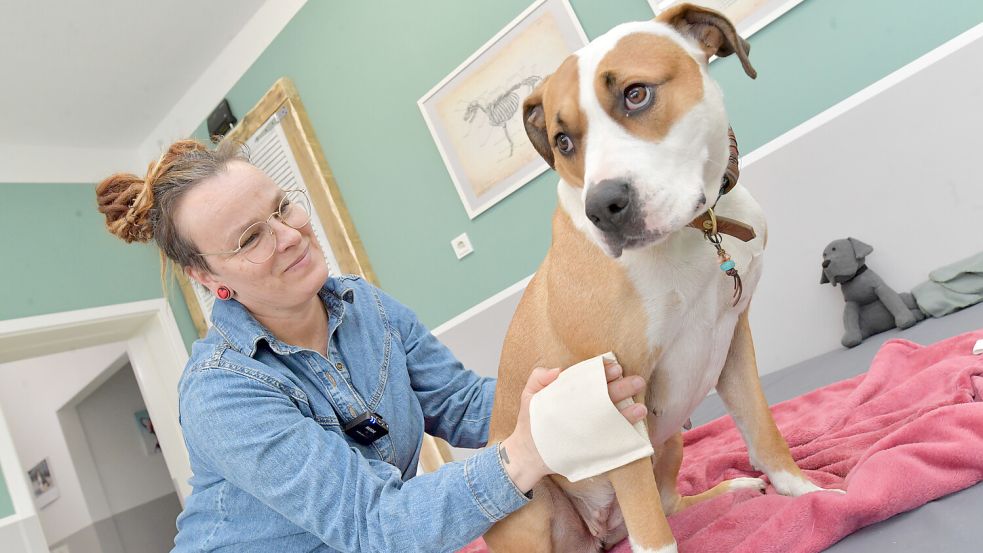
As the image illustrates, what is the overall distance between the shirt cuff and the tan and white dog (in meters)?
0.06

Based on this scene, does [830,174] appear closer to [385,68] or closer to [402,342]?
[402,342]

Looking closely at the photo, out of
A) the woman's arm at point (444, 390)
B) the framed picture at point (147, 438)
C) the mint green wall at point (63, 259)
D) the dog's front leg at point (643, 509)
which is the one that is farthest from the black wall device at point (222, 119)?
the framed picture at point (147, 438)

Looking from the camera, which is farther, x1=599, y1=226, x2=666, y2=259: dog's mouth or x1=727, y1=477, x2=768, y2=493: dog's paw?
x1=727, y1=477, x2=768, y2=493: dog's paw

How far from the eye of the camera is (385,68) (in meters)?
3.69

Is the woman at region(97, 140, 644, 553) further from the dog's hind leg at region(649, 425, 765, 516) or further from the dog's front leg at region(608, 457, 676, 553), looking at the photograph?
the dog's hind leg at region(649, 425, 765, 516)

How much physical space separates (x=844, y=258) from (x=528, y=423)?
1.59 m

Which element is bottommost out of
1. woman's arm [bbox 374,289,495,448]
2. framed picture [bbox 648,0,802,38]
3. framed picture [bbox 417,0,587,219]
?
woman's arm [bbox 374,289,495,448]

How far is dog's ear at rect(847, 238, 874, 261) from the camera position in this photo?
2.29m

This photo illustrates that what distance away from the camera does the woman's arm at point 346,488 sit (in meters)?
1.21

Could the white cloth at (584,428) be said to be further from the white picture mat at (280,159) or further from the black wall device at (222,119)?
the black wall device at (222,119)

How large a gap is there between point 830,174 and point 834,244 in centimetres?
24

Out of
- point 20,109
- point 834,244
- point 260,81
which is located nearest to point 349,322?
point 834,244

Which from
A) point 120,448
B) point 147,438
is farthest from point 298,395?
point 147,438

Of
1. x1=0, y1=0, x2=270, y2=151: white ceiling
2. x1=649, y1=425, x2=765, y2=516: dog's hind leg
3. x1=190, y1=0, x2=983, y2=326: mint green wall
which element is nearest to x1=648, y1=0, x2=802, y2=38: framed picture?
x1=190, y1=0, x2=983, y2=326: mint green wall
